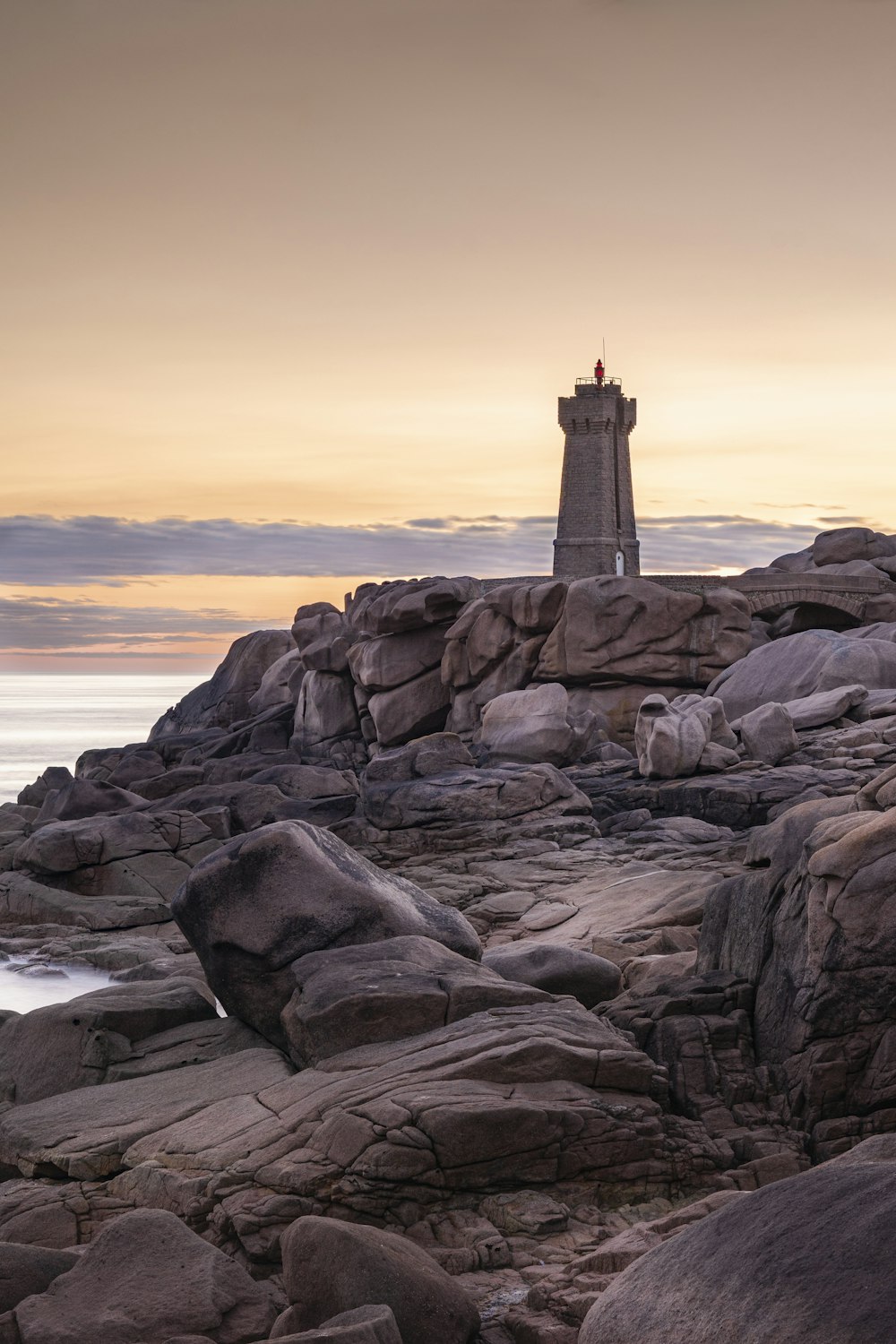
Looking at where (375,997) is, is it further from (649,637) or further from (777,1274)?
(649,637)

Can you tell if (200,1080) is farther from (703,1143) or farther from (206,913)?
(703,1143)

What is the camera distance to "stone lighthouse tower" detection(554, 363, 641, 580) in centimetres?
6056

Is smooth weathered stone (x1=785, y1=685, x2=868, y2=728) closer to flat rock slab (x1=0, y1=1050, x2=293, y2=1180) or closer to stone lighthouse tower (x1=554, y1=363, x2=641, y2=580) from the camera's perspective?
flat rock slab (x1=0, y1=1050, x2=293, y2=1180)

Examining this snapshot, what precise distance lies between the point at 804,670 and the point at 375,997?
21.8 metres

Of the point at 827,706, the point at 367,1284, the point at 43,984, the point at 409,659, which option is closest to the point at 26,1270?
the point at 367,1284

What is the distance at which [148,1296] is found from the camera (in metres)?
6.08

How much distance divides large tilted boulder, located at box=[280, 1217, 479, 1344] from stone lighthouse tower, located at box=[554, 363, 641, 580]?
→ 177 ft

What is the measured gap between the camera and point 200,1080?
9.55m

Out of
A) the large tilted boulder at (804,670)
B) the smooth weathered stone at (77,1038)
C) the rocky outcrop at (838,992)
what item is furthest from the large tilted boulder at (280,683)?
the rocky outcrop at (838,992)

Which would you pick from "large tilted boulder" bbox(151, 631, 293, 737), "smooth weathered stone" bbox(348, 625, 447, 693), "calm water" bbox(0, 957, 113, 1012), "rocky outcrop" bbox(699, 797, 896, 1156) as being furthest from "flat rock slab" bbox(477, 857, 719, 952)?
"large tilted boulder" bbox(151, 631, 293, 737)

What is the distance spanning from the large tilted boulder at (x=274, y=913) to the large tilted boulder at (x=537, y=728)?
1564cm

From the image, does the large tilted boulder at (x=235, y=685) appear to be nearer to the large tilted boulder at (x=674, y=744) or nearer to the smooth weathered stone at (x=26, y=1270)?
the large tilted boulder at (x=674, y=744)

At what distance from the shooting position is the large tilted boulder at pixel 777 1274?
14.6 ft

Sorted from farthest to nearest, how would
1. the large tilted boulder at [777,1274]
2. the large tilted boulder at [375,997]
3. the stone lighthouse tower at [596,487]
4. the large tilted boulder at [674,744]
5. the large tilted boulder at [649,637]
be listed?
the stone lighthouse tower at [596,487] → the large tilted boulder at [649,637] → the large tilted boulder at [674,744] → the large tilted boulder at [375,997] → the large tilted boulder at [777,1274]
